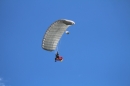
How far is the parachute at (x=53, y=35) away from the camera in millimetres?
37594

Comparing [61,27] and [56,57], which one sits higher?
[61,27]

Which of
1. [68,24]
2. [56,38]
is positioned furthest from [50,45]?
[68,24]

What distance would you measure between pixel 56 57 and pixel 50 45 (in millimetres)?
1597

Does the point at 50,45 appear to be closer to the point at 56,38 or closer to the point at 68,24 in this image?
the point at 56,38

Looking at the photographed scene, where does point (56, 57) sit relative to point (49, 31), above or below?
below

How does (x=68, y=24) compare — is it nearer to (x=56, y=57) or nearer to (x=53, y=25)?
(x=53, y=25)

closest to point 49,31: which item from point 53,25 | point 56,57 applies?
point 53,25

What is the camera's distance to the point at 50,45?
130ft

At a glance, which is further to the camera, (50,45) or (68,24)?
(50,45)

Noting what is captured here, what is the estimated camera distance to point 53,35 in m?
38.8

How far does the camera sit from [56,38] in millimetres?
39562

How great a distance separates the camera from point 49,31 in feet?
125

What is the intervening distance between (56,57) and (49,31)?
3581 millimetres

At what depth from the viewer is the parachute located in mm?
37594
